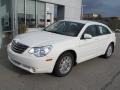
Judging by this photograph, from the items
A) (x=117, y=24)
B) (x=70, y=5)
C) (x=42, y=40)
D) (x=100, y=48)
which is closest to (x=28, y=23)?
(x=70, y=5)

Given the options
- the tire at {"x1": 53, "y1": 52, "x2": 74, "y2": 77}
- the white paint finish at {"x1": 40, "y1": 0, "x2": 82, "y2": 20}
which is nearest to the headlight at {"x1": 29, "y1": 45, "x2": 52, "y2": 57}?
the tire at {"x1": 53, "y1": 52, "x2": 74, "y2": 77}

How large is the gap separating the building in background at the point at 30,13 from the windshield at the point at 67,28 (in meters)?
3.49

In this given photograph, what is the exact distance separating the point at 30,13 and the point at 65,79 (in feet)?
26.8

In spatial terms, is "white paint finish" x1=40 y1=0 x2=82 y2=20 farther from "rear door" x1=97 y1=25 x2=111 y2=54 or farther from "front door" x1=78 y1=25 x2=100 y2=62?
"front door" x1=78 y1=25 x2=100 y2=62

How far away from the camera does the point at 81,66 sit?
21.4 ft

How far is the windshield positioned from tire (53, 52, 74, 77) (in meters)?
0.83

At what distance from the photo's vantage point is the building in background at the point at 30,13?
9.55 meters

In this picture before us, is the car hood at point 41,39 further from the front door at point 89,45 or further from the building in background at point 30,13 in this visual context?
the building in background at point 30,13

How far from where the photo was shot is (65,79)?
521 cm

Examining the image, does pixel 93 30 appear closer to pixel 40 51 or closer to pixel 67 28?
pixel 67 28

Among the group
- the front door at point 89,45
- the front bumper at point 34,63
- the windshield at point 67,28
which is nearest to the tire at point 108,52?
the front door at point 89,45

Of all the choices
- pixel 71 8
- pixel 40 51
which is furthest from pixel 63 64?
pixel 71 8

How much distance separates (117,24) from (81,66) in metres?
27.1

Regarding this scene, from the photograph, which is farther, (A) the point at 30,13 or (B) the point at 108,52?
(A) the point at 30,13
